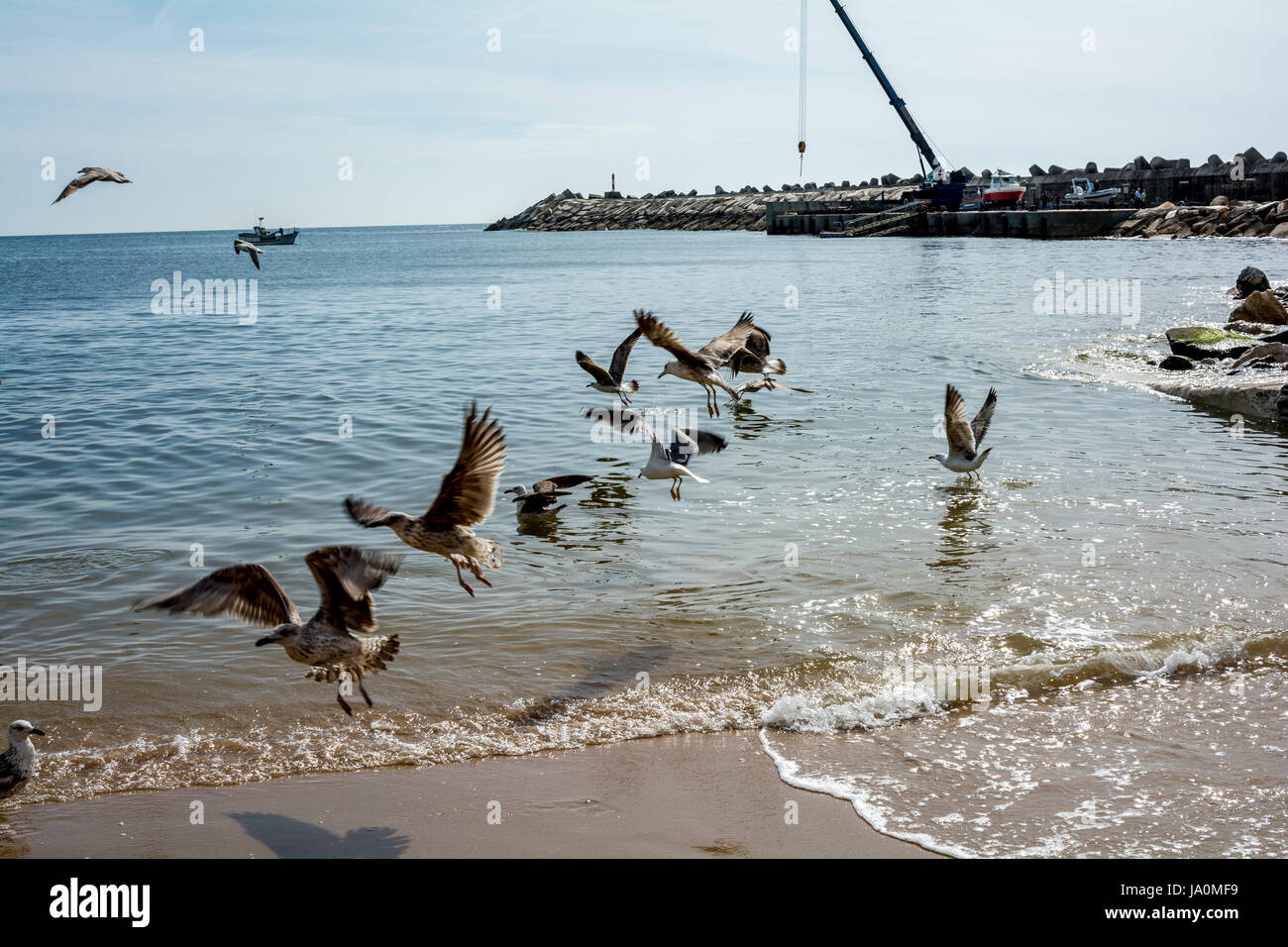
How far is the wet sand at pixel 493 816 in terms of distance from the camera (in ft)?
15.9

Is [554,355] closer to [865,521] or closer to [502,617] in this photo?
[865,521]

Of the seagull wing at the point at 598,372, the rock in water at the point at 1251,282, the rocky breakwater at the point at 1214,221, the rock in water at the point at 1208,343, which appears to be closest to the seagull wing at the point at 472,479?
the seagull wing at the point at 598,372

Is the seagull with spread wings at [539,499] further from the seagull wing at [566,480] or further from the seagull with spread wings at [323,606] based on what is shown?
the seagull with spread wings at [323,606]

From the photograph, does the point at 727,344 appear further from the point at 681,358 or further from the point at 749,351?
the point at 749,351

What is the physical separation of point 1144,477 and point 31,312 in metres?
41.0

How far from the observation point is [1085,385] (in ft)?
58.5

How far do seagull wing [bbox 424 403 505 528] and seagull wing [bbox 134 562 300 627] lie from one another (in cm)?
102

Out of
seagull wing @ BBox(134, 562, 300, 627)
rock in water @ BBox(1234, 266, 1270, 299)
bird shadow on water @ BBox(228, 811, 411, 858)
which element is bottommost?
bird shadow on water @ BBox(228, 811, 411, 858)

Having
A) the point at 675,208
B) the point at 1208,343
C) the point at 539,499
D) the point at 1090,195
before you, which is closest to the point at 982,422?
the point at 539,499

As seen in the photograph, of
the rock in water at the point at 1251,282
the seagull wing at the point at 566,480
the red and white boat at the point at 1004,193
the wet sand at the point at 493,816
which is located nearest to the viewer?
the wet sand at the point at 493,816

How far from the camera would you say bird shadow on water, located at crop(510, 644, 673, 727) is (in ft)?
20.7

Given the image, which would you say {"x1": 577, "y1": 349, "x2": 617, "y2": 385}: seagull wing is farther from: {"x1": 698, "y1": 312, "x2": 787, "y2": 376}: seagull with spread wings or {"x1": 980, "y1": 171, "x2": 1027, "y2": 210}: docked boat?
{"x1": 980, "y1": 171, "x2": 1027, "y2": 210}: docked boat

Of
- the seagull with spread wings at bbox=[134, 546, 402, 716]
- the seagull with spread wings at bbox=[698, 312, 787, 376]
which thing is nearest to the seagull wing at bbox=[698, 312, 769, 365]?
the seagull with spread wings at bbox=[698, 312, 787, 376]

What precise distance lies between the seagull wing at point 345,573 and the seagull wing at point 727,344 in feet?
22.5
